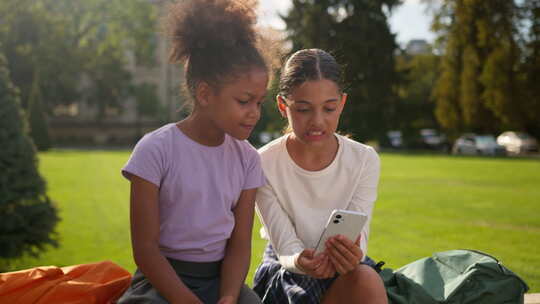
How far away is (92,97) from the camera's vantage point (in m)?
50.7

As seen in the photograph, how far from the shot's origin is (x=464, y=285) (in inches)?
124

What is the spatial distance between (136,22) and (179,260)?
107ft

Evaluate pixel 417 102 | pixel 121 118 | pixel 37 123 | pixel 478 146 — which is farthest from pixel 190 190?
pixel 121 118

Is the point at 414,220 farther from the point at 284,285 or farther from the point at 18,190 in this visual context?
the point at 284,285

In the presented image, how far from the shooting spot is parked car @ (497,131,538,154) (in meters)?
37.4

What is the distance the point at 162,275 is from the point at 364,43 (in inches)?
1373

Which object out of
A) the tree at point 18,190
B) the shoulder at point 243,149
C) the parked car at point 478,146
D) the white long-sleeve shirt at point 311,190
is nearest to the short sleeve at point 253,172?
the shoulder at point 243,149

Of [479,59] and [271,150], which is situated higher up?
[479,59]

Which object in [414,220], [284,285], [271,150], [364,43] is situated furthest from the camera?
[364,43]

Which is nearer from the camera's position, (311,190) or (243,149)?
(243,149)

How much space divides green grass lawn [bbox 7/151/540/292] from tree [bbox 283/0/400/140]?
20981 millimetres

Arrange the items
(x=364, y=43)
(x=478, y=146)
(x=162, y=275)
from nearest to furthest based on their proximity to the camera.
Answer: (x=162, y=275) → (x=364, y=43) → (x=478, y=146)

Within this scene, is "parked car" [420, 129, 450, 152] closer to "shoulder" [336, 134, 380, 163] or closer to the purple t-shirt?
"shoulder" [336, 134, 380, 163]

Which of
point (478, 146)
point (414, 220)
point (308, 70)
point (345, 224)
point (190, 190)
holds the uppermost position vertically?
point (308, 70)
